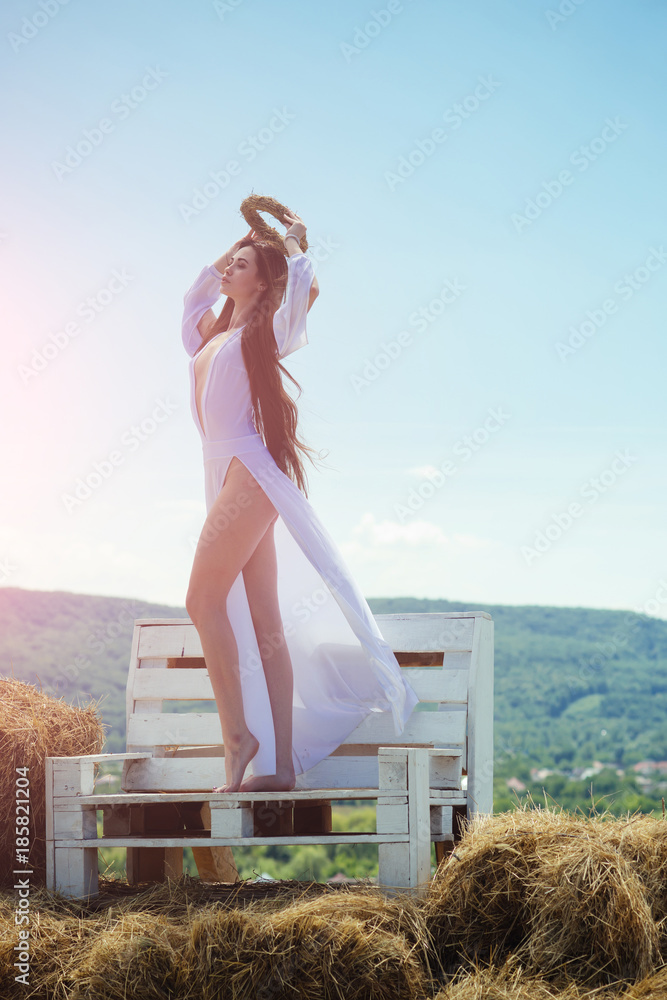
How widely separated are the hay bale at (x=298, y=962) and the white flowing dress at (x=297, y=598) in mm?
1169

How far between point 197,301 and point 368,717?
2088 mm

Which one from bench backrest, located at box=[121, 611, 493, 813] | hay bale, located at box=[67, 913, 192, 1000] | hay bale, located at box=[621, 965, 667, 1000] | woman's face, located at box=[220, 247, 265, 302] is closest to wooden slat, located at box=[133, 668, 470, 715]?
bench backrest, located at box=[121, 611, 493, 813]

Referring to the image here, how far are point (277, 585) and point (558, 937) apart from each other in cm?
184

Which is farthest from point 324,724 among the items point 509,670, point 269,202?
point 509,670

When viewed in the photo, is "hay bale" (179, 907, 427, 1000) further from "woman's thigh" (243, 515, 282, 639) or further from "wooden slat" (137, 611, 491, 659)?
"wooden slat" (137, 611, 491, 659)

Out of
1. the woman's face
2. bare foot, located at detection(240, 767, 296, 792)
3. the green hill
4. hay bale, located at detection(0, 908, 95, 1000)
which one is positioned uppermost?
the woman's face

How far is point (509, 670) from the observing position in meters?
53.7

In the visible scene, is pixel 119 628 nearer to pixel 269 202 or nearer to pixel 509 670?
pixel 269 202

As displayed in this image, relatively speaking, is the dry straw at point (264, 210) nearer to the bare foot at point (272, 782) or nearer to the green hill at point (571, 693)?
the bare foot at point (272, 782)

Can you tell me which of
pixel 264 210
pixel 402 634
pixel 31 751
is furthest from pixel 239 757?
pixel 264 210

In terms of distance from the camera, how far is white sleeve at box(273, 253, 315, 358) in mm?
3617

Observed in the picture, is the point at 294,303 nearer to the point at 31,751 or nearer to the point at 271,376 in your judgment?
the point at 271,376

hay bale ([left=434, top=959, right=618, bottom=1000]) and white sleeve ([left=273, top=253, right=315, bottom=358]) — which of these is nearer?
hay bale ([left=434, top=959, right=618, bottom=1000])

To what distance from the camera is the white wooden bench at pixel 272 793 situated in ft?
10.2
